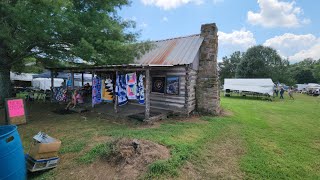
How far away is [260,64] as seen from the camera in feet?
143

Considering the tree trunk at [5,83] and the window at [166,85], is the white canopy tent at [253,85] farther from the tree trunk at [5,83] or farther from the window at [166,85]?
the tree trunk at [5,83]

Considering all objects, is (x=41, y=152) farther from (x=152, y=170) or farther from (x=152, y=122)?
(x=152, y=122)

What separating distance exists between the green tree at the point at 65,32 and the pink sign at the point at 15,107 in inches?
89.8

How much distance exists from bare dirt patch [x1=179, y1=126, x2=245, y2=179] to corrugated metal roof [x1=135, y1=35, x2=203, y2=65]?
5713mm

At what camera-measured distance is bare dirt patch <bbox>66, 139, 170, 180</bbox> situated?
15.9ft

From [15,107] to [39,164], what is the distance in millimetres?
5548

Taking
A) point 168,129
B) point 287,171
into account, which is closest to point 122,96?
point 168,129

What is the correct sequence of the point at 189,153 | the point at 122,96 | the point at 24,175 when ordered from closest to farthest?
the point at 24,175
the point at 189,153
the point at 122,96

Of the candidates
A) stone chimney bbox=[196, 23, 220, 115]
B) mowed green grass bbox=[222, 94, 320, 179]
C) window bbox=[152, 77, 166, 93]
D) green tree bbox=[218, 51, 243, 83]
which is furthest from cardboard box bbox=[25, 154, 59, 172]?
green tree bbox=[218, 51, 243, 83]

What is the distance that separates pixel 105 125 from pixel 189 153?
4.77 m

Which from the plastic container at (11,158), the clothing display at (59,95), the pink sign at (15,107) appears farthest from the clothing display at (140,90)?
the clothing display at (59,95)

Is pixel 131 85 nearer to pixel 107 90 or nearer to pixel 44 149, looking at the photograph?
pixel 107 90

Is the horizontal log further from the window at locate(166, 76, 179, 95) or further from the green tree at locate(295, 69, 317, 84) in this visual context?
the green tree at locate(295, 69, 317, 84)

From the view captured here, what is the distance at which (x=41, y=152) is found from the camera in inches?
193
